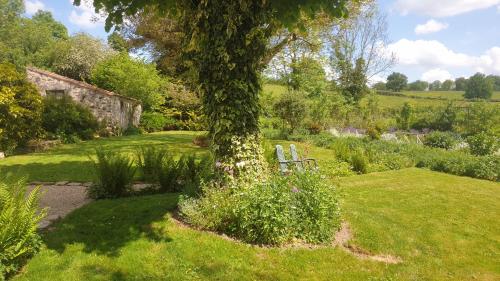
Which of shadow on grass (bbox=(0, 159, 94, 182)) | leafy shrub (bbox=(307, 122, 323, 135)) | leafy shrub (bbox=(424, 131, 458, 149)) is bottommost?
leafy shrub (bbox=(424, 131, 458, 149))

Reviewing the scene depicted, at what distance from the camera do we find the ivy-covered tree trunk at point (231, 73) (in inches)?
274

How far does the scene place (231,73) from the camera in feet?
23.2

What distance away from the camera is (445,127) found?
35500 mm

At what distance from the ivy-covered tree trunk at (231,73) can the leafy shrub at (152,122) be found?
22.9 m

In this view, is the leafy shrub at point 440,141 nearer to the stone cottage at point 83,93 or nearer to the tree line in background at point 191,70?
the tree line in background at point 191,70

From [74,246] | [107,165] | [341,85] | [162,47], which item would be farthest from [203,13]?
[341,85]

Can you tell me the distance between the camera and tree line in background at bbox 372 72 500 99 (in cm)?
6381

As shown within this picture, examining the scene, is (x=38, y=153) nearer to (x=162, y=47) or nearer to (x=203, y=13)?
(x=162, y=47)

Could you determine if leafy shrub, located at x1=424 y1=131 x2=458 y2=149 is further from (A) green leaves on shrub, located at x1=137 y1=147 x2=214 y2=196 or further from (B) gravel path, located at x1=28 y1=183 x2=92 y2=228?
(B) gravel path, located at x1=28 y1=183 x2=92 y2=228

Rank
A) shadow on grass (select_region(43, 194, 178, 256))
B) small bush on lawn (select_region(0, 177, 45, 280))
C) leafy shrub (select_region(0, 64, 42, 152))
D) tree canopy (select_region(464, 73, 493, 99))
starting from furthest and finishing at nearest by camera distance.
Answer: tree canopy (select_region(464, 73, 493, 99)) → leafy shrub (select_region(0, 64, 42, 152)) → shadow on grass (select_region(43, 194, 178, 256)) → small bush on lawn (select_region(0, 177, 45, 280))

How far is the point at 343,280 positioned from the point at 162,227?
10.00 feet

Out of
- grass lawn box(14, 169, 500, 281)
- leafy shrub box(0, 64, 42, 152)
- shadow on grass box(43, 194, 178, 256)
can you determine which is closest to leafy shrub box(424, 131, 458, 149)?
grass lawn box(14, 169, 500, 281)

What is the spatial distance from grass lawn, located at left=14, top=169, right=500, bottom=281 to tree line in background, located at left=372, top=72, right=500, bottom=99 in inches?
1621

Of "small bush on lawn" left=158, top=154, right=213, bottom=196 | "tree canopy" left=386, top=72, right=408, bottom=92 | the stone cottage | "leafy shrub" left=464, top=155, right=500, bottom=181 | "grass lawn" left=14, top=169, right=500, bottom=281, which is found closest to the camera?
"grass lawn" left=14, top=169, right=500, bottom=281
